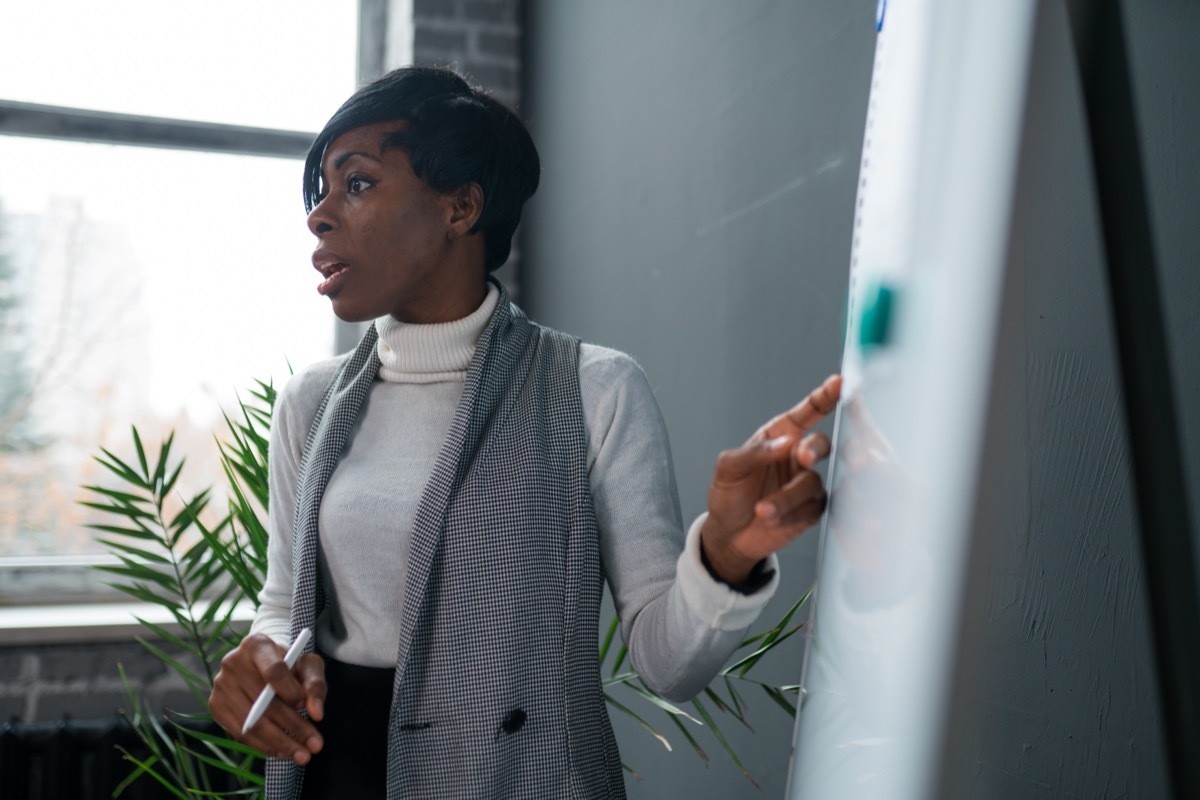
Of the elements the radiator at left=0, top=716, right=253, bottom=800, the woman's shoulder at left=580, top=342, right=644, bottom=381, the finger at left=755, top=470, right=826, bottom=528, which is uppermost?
the woman's shoulder at left=580, top=342, right=644, bottom=381

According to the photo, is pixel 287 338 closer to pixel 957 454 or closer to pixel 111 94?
pixel 111 94

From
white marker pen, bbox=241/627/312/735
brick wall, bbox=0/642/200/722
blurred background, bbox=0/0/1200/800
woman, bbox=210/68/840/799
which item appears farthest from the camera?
brick wall, bbox=0/642/200/722

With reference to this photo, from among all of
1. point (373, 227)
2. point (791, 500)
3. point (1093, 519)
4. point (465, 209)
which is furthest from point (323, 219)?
point (1093, 519)

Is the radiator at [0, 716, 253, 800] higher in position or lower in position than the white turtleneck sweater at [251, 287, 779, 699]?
lower

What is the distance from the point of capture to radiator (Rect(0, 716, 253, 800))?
203 cm

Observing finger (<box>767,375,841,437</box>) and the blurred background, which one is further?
the blurred background

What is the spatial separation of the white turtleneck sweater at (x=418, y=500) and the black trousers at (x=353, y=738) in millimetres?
21

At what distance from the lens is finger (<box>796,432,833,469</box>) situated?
528 mm

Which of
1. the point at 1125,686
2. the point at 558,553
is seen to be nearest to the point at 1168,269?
the point at 1125,686

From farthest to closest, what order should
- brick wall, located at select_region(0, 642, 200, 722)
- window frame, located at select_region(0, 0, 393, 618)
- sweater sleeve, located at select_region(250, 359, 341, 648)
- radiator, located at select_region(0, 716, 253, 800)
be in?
1. window frame, located at select_region(0, 0, 393, 618)
2. brick wall, located at select_region(0, 642, 200, 722)
3. radiator, located at select_region(0, 716, 253, 800)
4. sweater sleeve, located at select_region(250, 359, 341, 648)

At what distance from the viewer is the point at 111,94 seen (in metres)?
2.58

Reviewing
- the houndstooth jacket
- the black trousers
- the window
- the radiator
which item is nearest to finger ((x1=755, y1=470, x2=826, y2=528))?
the houndstooth jacket

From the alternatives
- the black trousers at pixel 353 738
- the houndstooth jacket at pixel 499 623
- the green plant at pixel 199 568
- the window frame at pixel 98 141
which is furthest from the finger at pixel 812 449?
the window frame at pixel 98 141

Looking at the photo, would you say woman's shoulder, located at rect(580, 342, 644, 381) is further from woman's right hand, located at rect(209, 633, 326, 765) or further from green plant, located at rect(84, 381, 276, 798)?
green plant, located at rect(84, 381, 276, 798)
